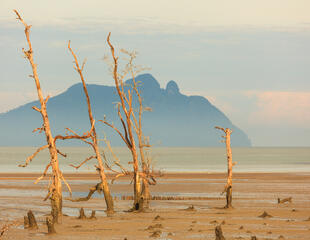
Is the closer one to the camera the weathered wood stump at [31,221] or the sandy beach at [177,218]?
the sandy beach at [177,218]

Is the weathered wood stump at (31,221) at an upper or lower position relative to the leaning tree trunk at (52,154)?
lower

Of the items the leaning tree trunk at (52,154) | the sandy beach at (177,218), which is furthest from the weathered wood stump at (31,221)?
the leaning tree trunk at (52,154)

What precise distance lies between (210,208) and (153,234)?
12758 mm

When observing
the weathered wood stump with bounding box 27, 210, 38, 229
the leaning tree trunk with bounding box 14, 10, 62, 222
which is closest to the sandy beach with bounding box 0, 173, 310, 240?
the weathered wood stump with bounding box 27, 210, 38, 229

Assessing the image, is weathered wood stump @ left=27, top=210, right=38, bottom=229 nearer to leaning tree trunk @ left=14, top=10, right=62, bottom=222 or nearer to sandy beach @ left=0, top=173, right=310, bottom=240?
sandy beach @ left=0, top=173, right=310, bottom=240

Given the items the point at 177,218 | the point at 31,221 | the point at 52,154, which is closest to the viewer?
the point at 31,221

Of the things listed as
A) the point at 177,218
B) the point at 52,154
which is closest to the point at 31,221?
the point at 52,154

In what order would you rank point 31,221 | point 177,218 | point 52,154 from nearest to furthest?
1. point 31,221
2. point 52,154
3. point 177,218

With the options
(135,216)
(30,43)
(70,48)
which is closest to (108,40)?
(70,48)

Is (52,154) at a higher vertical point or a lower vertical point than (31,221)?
Answer: higher

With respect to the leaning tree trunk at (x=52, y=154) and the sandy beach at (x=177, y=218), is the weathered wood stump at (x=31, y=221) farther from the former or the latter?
the leaning tree trunk at (x=52, y=154)

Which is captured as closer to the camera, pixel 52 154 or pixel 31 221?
pixel 31 221

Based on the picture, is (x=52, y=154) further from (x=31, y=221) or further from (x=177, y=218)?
(x=177, y=218)

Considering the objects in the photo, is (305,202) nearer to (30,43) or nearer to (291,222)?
(291,222)
